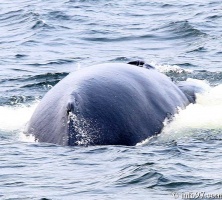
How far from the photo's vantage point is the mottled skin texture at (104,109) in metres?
11.6

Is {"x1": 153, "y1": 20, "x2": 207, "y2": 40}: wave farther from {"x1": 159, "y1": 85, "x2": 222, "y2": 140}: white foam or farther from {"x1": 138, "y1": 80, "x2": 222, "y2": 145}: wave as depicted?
{"x1": 138, "y1": 80, "x2": 222, "y2": 145}: wave

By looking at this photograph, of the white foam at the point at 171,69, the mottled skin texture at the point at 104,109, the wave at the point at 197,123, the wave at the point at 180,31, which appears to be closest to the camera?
the mottled skin texture at the point at 104,109

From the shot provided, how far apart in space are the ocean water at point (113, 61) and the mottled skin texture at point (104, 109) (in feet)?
0.57

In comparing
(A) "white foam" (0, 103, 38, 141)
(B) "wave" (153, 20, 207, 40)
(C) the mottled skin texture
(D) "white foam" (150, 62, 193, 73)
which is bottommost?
(A) "white foam" (0, 103, 38, 141)

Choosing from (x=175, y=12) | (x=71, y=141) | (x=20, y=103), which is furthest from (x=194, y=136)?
(x=175, y=12)

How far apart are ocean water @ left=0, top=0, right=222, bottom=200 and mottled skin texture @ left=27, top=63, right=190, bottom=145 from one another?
173mm

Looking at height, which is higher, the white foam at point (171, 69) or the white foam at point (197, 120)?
the white foam at point (197, 120)

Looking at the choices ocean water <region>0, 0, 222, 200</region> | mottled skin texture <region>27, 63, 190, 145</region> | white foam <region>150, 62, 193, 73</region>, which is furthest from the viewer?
white foam <region>150, 62, 193, 73</region>

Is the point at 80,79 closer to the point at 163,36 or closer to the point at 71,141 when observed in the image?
the point at 71,141

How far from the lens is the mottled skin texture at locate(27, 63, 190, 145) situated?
11633 mm

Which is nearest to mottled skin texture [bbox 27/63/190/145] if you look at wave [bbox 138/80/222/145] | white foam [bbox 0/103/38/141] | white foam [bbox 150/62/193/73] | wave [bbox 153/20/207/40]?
wave [bbox 138/80/222/145]

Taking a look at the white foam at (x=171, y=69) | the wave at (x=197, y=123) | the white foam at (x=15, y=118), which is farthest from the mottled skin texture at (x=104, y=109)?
the white foam at (x=171, y=69)

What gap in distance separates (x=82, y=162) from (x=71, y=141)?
449mm

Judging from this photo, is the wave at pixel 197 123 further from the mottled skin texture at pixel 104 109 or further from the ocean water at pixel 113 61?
the mottled skin texture at pixel 104 109
